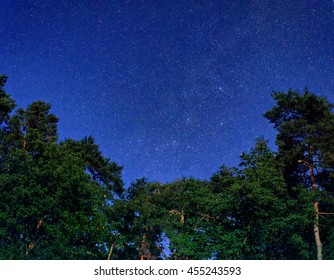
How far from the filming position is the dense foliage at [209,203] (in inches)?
1151

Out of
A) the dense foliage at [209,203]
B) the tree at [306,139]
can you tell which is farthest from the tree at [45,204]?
the tree at [306,139]

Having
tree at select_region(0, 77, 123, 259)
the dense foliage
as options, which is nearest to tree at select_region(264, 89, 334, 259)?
the dense foliage

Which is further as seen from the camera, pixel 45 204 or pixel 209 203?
pixel 209 203

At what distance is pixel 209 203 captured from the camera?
32.1 m

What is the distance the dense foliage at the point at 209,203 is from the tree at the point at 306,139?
84 mm

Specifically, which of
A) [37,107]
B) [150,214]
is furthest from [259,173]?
[37,107]

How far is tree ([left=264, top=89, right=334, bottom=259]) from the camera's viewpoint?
30.5 m

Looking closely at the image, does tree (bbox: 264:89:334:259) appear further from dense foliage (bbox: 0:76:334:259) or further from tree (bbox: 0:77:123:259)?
tree (bbox: 0:77:123:259)

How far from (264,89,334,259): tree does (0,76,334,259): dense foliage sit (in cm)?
8

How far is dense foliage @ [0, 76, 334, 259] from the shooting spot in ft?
95.9

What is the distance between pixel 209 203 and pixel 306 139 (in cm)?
930

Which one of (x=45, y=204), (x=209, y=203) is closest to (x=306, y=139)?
(x=209, y=203)

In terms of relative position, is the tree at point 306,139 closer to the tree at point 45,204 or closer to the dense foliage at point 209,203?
the dense foliage at point 209,203

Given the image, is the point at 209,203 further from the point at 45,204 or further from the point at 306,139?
the point at 45,204
